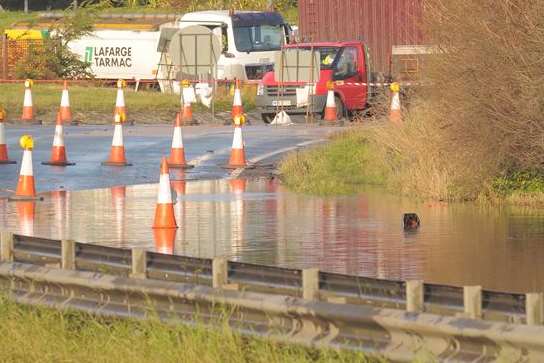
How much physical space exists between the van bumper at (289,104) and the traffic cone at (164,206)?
17926 mm

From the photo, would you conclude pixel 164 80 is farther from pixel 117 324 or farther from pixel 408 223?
pixel 117 324

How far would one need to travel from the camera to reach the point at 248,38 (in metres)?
45.2

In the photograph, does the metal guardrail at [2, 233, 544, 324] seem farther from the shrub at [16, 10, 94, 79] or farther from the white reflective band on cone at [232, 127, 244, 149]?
the shrub at [16, 10, 94, 79]

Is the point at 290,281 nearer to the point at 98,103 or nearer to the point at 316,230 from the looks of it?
the point at 316,230

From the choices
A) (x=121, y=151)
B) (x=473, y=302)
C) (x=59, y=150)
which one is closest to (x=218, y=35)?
(x=121, y=151)

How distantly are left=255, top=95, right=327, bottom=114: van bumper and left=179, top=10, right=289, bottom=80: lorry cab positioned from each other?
10614 millimetres

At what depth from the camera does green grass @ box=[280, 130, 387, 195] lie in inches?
755

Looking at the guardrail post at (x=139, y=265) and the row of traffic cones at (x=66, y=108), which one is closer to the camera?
the guardrail post at (x=139, y=265)

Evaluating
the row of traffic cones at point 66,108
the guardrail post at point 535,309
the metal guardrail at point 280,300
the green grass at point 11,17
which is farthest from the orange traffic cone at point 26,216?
the green grass at point 11,17

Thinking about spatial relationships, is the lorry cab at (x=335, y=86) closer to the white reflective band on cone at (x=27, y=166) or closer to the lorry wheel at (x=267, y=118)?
the lorry wheel at (x=267, y=118)

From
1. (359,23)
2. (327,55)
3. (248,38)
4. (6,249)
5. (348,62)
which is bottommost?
(6,249)

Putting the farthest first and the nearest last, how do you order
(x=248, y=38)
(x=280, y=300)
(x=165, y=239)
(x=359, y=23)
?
(x=248, y=38)
(x=359, y=23)
(x=165, y=239)
(x=280, y=300)

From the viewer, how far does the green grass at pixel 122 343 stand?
823 centimetres

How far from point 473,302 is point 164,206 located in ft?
25.4
